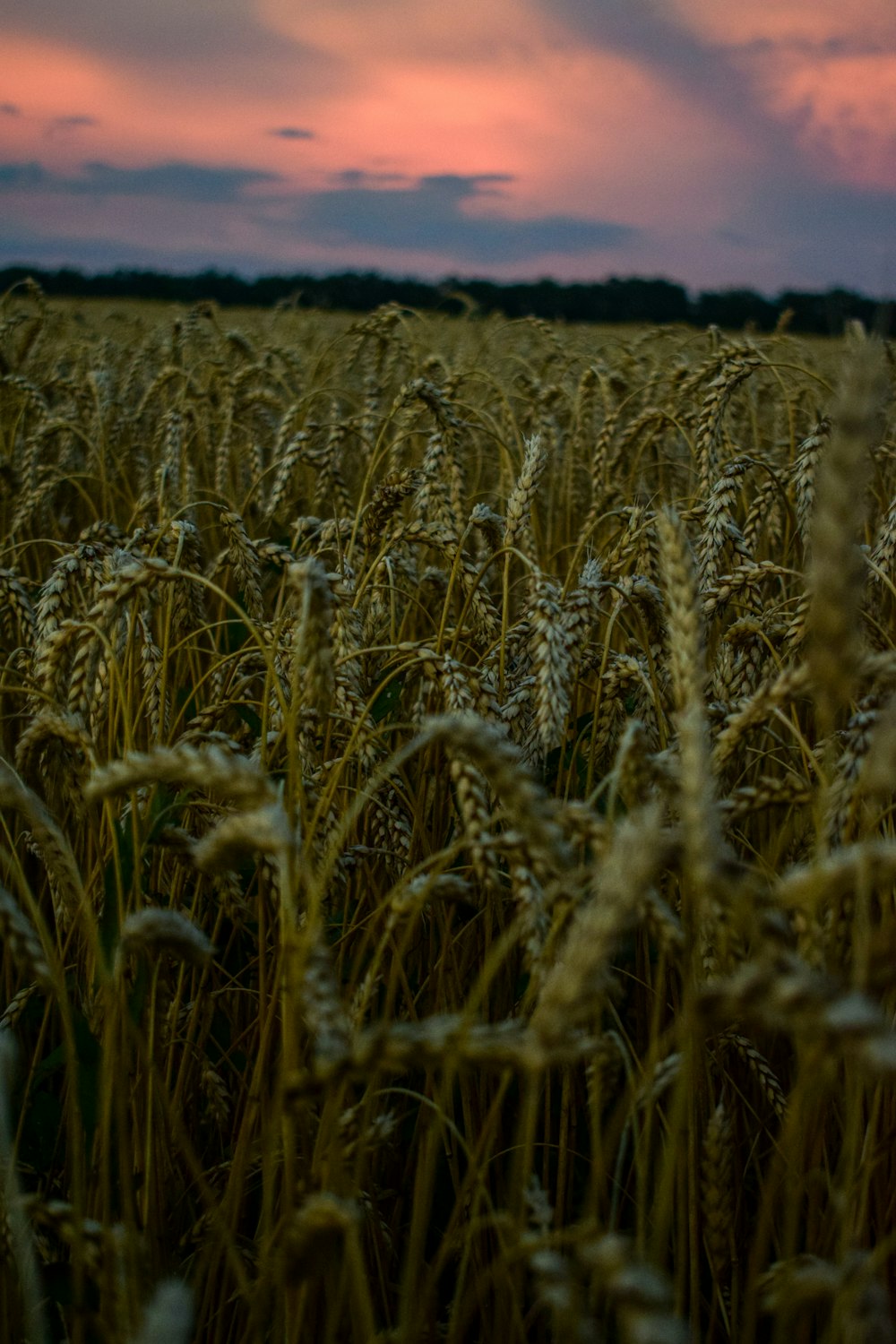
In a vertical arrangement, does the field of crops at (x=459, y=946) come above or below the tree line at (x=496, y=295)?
below

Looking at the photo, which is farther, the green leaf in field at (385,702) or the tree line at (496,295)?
the tree line at (496,295)

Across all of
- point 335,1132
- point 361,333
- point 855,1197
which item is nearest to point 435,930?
point 855,1197

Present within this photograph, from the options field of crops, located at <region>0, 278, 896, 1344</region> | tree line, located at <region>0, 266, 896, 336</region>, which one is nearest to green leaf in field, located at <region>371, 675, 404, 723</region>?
field of crops, located at <region>0, 278, 896, 1344</region>

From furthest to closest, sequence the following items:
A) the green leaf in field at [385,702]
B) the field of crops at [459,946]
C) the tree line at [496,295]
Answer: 1. the tree line at [496,295]
2. the green leaf in field at [385,702]
3. the field of crops at [459,946]

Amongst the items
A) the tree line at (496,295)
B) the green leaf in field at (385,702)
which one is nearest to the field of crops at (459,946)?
the green leaf in field at (385,702)

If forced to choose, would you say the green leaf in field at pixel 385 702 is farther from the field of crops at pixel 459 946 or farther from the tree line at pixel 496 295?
the tree line at pixel 496 295

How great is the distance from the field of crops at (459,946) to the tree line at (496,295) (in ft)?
47.9

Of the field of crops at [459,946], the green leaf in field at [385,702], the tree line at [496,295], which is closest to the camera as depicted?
the field of crops at [459,946]

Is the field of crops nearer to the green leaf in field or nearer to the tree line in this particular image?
the green leaf in field

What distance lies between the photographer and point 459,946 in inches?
64.9

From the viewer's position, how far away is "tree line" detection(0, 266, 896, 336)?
20.5 meters

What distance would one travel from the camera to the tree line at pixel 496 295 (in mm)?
20484

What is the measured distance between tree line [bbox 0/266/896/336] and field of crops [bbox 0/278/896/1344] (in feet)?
47.9

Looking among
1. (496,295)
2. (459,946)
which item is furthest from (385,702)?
(496,295)
